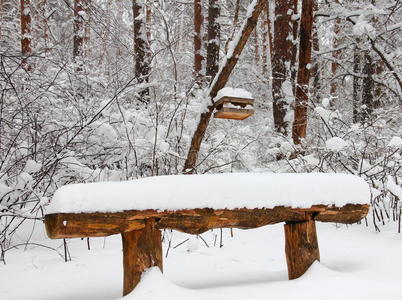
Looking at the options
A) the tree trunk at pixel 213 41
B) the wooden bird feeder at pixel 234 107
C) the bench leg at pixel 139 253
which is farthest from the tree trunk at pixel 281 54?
the bench leg at pixel 139 253

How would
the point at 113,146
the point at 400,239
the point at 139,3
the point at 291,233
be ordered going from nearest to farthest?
the point at 291,233 < the point at 400,239 < the point at 113,146 < the point at 139,3

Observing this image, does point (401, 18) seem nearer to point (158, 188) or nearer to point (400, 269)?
point (400, 269)

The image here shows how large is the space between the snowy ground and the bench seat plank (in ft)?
1.12

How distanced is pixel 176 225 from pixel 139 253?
290 millimetres

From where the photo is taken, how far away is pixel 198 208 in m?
2.76

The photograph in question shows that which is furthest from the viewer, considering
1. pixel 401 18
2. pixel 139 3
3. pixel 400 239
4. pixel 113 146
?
pixel 401 18

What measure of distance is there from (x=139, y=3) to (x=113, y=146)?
481cm

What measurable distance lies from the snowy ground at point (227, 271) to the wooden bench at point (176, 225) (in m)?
0.11

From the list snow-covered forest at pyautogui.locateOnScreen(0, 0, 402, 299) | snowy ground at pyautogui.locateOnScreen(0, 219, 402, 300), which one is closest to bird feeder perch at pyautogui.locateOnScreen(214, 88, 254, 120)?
snow-covered forest at pyautogui.locateOnScreen(0, 0, 402, 299)

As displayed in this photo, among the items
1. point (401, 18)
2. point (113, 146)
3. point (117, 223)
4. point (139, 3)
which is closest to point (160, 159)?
point (113, 146)

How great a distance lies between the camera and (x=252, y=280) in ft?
10.7

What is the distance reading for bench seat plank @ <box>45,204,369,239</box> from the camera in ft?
8.38

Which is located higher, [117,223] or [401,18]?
[401,18]

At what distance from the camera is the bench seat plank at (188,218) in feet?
8.38
